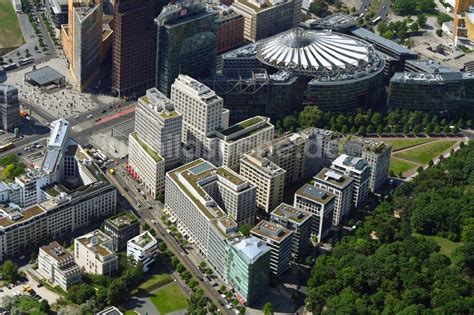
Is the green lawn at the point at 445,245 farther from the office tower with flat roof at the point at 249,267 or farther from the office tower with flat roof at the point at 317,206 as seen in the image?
the office tower with flat roof at the point at 249,267

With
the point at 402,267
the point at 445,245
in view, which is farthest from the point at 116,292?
the point at 445,245

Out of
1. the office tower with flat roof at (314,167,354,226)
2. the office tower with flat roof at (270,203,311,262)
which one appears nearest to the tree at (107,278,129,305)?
the office tower with flat roof at (270,203,311,262)

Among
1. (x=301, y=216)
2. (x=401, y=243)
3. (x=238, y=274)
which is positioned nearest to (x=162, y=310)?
(x=238, y=274)

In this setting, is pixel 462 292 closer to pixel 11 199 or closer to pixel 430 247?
pixel 430 247

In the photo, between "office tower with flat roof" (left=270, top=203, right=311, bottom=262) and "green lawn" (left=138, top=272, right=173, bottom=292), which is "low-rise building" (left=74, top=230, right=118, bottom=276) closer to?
"green lawn" (left=138, top=272, right=173, bottom=292)

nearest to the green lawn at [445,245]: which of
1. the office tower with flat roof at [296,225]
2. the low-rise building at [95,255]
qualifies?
the office tower with flat roof at [296,225]

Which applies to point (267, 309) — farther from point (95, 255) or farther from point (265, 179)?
point (265, 179)
